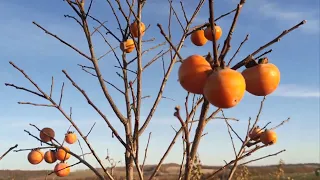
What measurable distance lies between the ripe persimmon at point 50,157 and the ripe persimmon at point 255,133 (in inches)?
77.1

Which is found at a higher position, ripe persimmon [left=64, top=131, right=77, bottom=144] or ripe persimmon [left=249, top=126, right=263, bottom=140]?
ripe persimmon [left=64, top=131, right=77, bottom=144]

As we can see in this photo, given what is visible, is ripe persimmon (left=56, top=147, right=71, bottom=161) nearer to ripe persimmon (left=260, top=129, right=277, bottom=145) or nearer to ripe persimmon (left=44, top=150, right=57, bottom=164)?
ripe persimmon (left=44, top=150, right=57, bottom=164)

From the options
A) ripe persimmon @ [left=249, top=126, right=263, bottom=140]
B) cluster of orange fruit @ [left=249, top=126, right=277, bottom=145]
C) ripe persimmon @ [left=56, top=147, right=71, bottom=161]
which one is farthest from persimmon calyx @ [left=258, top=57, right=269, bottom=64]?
ripe persimmon @ [left=56, top=147, right=71, bottom=161]

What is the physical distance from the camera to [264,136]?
7.30 ft

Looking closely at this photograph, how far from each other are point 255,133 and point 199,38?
0.76 meters

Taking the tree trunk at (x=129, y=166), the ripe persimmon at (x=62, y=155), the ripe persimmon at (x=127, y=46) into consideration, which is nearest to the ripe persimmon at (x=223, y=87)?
the tree trunk at (x=129, y=166)

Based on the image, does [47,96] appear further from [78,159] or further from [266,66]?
[266,66]

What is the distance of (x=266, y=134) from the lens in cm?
220

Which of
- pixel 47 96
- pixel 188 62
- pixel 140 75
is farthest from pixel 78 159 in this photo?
pixel 188 62

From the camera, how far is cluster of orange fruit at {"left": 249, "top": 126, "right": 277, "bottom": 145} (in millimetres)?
2102

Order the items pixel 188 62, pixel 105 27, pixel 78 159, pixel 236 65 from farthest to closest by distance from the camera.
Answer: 1. pixel 105 27
2. pixel 78 159
3. pixel 236 65
4. pixel 188 62

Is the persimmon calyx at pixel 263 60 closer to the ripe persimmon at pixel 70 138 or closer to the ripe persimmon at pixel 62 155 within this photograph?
the ripe persimmon at pixel 62 155

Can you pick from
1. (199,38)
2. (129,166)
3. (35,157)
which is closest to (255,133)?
(199,38)

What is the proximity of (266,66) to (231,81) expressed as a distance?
0.95 ft
